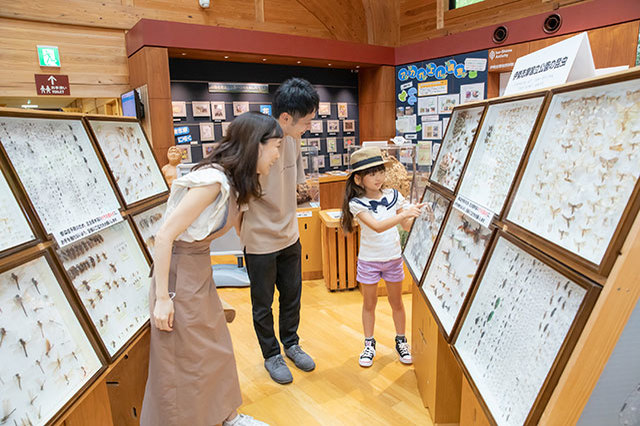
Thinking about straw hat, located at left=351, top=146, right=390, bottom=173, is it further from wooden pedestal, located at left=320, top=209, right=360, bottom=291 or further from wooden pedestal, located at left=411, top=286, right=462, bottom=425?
wooden pedestal, located at left=320, top=209, right=360, bottom=291

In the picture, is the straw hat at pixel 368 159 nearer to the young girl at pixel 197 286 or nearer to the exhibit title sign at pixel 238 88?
the young girl at pixel 197 286

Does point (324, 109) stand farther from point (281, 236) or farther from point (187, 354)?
point (187, 354)

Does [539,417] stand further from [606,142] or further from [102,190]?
[102,190]

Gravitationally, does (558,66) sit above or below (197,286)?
above

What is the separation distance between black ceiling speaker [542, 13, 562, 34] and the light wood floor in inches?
172

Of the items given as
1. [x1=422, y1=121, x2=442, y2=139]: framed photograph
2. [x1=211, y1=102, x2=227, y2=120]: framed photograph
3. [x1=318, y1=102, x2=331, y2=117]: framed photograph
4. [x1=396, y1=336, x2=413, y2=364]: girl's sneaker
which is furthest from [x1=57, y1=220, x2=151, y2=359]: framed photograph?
[x1=318, y1=102, x2=331, y2=117]: framed photograph

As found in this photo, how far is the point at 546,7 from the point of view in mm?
6121

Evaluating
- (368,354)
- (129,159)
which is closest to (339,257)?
(368,354)

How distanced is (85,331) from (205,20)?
21.8 ft

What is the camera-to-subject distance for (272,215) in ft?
8.21

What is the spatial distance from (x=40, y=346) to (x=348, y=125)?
773cm

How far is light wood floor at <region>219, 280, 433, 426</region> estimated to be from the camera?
2293 millimetres

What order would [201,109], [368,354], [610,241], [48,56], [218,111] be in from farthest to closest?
[218,111] → [201,109] → [48,56] → [368,354] → [610,241]

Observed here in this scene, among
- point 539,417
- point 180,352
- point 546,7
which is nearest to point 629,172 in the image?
point 539,417
